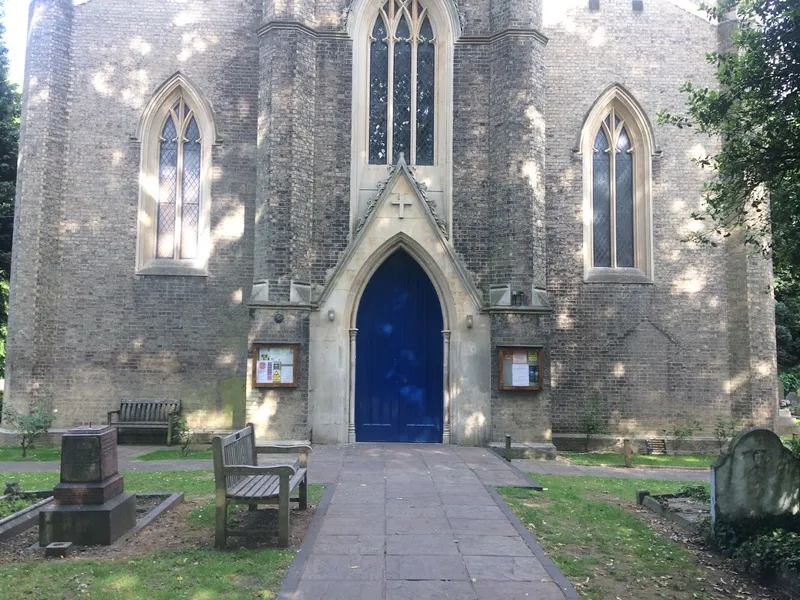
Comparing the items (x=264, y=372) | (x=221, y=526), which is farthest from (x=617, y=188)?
(x=221, y=526)

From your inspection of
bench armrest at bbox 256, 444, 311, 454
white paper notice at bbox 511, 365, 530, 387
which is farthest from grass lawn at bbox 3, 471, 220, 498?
white paper notice at bbox 511, 365, 530, 387

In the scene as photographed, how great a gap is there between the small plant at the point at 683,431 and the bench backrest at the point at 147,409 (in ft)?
34.1

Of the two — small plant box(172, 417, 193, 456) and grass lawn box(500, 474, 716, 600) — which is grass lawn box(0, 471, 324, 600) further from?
small plant box(172, 417, 193, 456)

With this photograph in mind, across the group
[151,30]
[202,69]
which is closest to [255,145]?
[202,69]

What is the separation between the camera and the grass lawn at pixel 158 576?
455 cm

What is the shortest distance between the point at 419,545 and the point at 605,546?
5.83 ft

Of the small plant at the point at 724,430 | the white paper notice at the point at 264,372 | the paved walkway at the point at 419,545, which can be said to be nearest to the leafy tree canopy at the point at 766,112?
the paved walkway at the point at 419,545

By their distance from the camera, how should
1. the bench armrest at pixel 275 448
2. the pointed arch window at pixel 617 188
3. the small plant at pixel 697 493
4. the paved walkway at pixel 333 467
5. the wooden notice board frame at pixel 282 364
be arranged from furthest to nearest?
1. the pointed arch window at pixel 617 188
2. the wooden notice board frame at pixel 282 364
3. the paved walkway at pixel 333 467
4. the small plant at pixel 697 493
5. the bench armrest at pixel 275 448

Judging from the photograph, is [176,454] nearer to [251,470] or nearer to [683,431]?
[251,470]

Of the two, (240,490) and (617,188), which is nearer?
(240,490)

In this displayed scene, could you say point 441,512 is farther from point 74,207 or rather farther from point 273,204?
point 74,207

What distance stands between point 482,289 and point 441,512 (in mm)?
6247

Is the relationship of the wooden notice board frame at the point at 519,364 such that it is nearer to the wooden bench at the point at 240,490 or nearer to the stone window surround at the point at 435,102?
the stone window surround at the point at 435,102

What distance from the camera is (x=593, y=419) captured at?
44.2 feet
